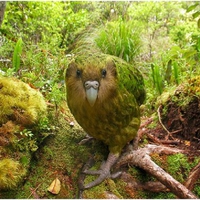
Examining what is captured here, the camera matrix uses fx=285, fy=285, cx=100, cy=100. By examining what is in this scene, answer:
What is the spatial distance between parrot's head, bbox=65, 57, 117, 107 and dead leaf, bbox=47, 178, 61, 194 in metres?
0.63

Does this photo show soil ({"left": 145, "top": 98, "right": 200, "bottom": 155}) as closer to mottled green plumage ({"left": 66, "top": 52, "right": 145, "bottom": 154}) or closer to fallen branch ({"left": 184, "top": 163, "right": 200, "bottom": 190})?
fallen branch ({"left": 184, "top": 163, "right": 200, "bottom": 190})

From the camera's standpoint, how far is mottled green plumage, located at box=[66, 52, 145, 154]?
182 centimetres

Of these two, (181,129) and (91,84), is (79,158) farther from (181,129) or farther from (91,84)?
(181,129)

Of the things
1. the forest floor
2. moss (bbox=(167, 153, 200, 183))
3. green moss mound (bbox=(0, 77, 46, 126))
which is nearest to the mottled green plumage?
the forest floor

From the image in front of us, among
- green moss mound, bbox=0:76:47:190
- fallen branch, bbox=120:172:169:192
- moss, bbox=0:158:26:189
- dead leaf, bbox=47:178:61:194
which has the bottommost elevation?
fallen branch, bbox=120:172:169:192

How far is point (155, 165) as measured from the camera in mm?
2154

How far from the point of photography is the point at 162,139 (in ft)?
9.35

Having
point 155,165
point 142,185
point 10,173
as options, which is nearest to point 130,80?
point 155,165

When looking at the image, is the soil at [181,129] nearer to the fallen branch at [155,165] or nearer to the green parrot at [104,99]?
the fallen branch at [155,165]

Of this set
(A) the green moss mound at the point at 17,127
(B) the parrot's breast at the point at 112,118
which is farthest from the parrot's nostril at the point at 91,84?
(A) the green moss mound at the point at 17,127

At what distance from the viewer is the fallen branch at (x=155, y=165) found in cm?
191

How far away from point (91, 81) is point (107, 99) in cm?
19

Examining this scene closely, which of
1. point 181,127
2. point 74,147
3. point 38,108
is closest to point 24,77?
point 38,108

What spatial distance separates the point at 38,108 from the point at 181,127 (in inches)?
56.6
